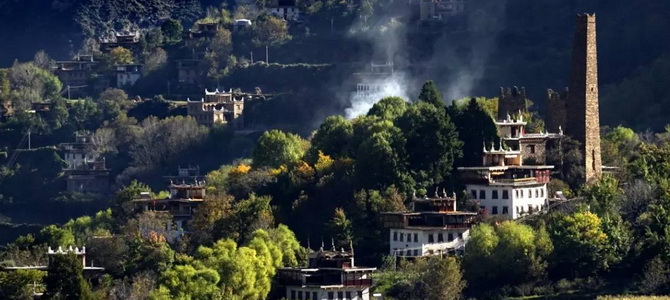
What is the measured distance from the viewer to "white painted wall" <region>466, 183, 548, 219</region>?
104688 mm

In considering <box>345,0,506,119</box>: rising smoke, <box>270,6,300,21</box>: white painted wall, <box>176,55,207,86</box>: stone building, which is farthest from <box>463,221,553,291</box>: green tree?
<box>270,6,300,21</box>: white painted wall

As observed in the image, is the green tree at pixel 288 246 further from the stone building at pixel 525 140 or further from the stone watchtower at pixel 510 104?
the stone watchtower at pixel 510 104

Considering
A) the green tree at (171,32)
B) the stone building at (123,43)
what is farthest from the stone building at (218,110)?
the stone building at (123,43)

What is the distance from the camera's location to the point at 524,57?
157000 millimetres

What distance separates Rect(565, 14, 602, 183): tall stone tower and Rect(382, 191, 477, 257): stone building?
25.7 ft

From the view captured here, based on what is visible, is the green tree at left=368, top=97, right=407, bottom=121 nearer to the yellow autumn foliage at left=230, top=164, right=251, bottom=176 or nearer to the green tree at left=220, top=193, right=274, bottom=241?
the yellow autumn foliage at left=230, top=164, right=251, bottom=176

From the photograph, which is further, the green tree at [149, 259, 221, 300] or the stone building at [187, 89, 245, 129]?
the stone building at [187, 89, 245, 129]

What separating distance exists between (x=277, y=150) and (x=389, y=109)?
5632mm

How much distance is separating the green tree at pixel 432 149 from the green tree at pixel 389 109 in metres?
7.60

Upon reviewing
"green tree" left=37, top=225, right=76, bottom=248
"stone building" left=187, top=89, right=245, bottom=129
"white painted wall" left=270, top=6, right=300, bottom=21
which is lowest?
"green tree" left=37, top=225, right=76, bottom=248

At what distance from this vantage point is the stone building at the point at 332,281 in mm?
97062

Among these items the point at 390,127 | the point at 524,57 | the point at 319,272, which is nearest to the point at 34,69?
the point at 524,57

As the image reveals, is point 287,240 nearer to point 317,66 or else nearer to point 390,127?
point 390,127

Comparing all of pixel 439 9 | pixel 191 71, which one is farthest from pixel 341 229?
pixel 191 71
